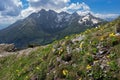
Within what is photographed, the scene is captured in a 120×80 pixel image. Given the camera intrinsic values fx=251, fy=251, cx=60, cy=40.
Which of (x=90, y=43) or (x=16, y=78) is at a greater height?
(x=90, y=43)

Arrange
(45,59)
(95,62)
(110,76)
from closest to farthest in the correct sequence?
(110,76), (95,62), (45,59)

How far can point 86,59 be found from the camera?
18.0m

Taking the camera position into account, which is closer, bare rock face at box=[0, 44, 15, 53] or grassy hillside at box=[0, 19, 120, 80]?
grassy hillside at box=[0, 19, 120, 80]

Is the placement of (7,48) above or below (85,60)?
below

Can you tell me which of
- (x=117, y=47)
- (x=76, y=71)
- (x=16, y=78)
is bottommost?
(x=16, y=78)

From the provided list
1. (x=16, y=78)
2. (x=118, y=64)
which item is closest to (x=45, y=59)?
(x=16, y=78)

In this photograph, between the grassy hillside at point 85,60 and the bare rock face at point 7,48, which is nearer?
the grassy hillside at point 85,60

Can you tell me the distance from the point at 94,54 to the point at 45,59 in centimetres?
748

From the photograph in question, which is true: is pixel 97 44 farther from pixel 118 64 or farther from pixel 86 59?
pixel 118 64

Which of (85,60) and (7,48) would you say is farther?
(7,48)

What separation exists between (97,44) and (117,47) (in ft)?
7.45

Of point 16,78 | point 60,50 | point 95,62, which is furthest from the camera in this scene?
point 16,78

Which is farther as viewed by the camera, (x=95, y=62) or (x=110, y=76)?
(x=95, y=62)

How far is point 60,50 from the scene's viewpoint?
22.8 metres
